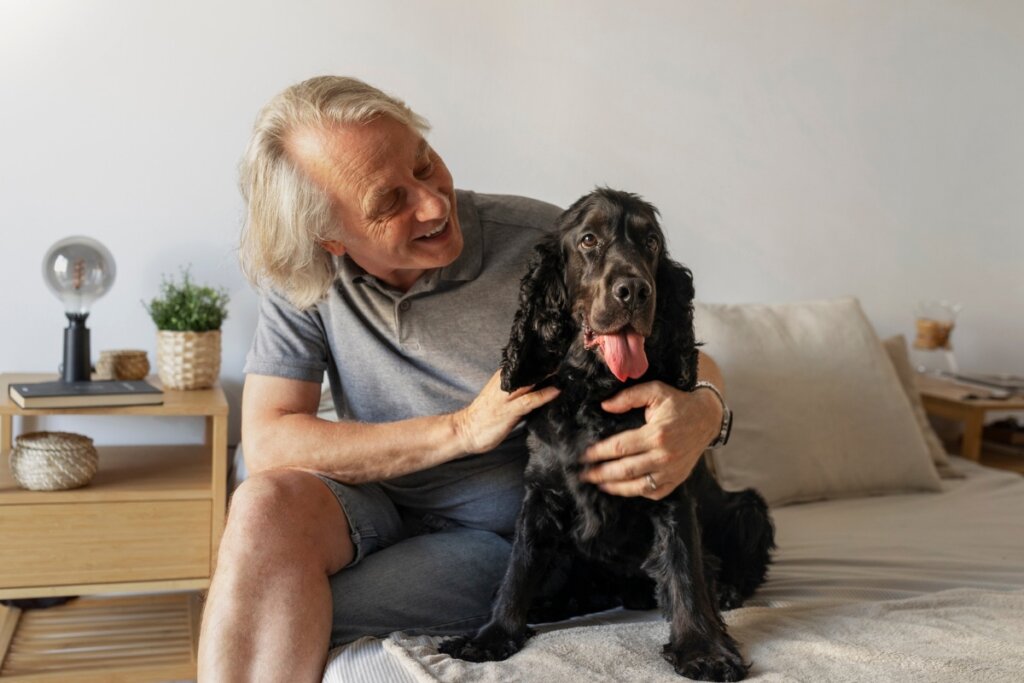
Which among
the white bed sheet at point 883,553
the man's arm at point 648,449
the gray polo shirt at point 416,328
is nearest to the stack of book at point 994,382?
the white bed sheet at point 883,553

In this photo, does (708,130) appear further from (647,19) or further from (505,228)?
(505,228)

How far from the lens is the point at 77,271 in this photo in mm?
2270

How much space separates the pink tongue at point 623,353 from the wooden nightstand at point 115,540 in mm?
1127

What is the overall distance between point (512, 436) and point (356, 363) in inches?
11.7

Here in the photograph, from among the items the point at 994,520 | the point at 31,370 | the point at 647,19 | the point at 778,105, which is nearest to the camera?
the point at 994,520

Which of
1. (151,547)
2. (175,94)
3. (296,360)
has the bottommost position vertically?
(151,547)

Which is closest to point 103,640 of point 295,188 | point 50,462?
point 50,462

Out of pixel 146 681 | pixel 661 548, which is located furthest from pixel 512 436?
pixel 146 681

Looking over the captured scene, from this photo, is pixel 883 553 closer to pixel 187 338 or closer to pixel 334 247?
pixel 334 247

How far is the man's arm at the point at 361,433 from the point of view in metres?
1.50

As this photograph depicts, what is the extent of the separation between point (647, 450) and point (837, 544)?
0.94 m

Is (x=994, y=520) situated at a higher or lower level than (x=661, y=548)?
lower

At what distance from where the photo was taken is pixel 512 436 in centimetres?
175

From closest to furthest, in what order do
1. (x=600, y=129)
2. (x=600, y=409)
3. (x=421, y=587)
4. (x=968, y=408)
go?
(x=600, y=409), (x=421, y=587), (x=600, y=129), (x=968, y=408)
